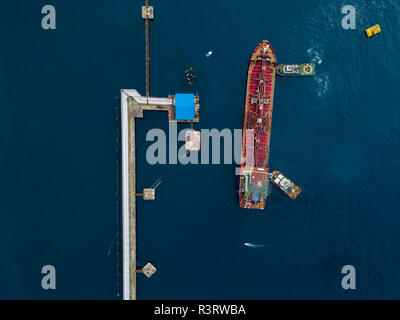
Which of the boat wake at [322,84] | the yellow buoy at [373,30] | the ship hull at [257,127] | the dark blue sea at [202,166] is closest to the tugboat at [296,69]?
the ship hull at [257,127]

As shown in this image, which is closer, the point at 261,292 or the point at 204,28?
the point at 204,28

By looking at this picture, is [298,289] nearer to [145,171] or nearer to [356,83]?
[145,171]

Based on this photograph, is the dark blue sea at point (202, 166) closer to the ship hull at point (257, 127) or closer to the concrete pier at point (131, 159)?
the concrete pier at point (131, 159)

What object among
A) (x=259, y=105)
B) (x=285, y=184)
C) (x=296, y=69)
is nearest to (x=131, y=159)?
(x=259, y=105)

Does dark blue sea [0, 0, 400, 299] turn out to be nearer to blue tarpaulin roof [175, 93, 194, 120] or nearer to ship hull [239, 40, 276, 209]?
ship hull [239, 40, 276, 209]
